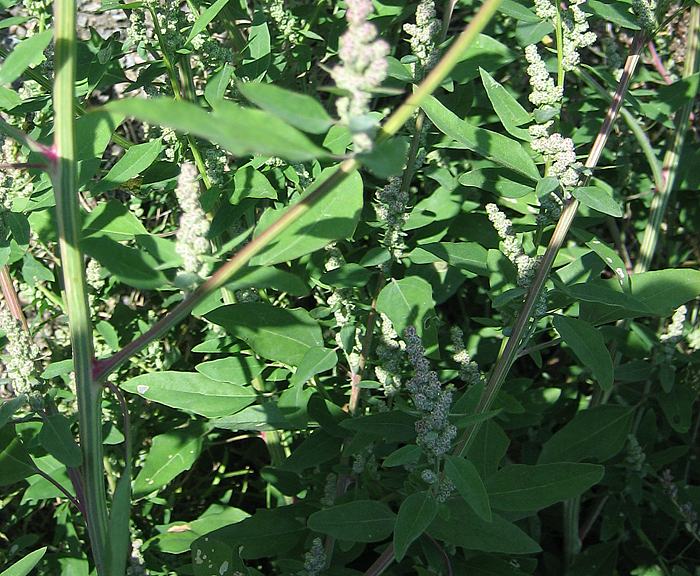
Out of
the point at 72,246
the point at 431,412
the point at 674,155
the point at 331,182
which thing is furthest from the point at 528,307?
the point at 674,155

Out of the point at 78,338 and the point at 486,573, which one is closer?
the point at 78,338

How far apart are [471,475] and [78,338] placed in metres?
0.55

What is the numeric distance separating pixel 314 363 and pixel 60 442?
A: 421 mm

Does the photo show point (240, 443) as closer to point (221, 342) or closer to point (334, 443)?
point (221, 342)

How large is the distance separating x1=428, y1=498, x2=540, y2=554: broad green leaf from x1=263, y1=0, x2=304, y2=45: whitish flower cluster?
990mm

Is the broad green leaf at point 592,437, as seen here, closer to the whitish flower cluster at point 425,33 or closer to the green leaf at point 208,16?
the whitish flower cluster at point 425,33

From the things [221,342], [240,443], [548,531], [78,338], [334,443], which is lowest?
[548,531]

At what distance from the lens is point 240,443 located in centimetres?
242

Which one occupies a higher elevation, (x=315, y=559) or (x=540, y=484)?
(x=540, y=484)

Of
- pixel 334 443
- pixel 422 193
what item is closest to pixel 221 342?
pixel 334 443

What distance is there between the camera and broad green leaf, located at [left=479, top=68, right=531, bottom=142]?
4.59 feet

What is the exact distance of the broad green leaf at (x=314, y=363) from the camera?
4.61 ft

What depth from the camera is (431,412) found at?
4.05 ft

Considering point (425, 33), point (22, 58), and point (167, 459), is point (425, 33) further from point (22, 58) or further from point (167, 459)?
point (167, 459)
